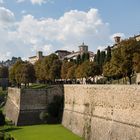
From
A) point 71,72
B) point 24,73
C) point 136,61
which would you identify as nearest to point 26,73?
point 24,73

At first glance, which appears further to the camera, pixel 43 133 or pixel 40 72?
pixel 40 72

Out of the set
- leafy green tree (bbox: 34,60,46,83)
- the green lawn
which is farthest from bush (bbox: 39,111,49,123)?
leafy green tree (bbox: 34,60,46,83)

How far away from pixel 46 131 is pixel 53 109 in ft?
23.8

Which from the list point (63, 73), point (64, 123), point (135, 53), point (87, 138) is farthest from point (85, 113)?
point (63, 73)

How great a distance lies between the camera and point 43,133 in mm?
43094

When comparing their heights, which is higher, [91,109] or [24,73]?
[24,73]

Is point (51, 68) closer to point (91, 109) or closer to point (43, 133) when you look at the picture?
point (43, 133)

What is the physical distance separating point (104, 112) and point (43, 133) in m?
9.69

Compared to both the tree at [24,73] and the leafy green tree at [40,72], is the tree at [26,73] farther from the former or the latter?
the leafy green tree at [40,72]

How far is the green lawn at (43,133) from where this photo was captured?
40531 mm

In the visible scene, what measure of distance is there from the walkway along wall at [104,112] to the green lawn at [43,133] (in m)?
0.91

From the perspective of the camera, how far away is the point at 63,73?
2874 inches

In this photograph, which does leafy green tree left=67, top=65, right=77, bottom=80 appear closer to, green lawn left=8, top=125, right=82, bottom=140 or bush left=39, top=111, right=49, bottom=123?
bush left=39, top=111, right=49, bottom=123

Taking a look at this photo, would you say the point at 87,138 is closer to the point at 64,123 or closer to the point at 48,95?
the point at 64,123
